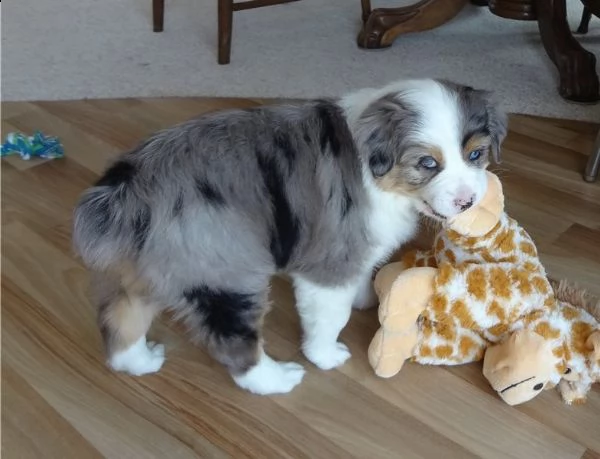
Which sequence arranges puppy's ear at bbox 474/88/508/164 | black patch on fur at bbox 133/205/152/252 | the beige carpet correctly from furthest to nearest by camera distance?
the beige carpet < puppy's ear at bbox 474/88/508/164 < black patch on fur at bbox 133/205/152/252

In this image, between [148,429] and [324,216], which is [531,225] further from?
[148,429]

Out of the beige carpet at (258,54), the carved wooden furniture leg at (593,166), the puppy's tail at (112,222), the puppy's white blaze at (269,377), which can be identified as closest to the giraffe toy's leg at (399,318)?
the puppy's white blaze at (269,377)

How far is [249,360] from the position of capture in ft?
4.19

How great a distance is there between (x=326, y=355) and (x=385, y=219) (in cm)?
33

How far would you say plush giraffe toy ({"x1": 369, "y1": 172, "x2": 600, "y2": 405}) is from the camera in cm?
129

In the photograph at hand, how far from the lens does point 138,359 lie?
1.40 m

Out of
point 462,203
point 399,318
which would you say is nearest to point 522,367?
point 399,318

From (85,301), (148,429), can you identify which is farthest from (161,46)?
(148,429)

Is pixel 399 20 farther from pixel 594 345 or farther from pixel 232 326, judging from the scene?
pixel 232 326

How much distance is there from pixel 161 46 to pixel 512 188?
163 cm

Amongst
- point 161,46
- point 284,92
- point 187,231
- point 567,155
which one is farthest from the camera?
point 161,46

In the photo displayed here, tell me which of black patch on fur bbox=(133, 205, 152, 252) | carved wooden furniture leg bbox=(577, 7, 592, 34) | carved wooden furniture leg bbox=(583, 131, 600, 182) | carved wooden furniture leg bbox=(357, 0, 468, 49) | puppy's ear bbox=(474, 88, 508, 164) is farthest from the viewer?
carved wooden furniture leg bbox=(577, 7, 592, 34)

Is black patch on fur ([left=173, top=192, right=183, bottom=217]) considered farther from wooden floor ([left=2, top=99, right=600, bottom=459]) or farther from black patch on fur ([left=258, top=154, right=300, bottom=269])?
wooden floor ([left=2, top=99, right=600, bottom=459])

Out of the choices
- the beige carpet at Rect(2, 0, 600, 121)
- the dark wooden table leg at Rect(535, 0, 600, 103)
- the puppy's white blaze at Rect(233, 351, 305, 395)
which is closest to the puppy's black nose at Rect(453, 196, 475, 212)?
the puppy's white blaze at Rect(233, 351, 305, 395)
